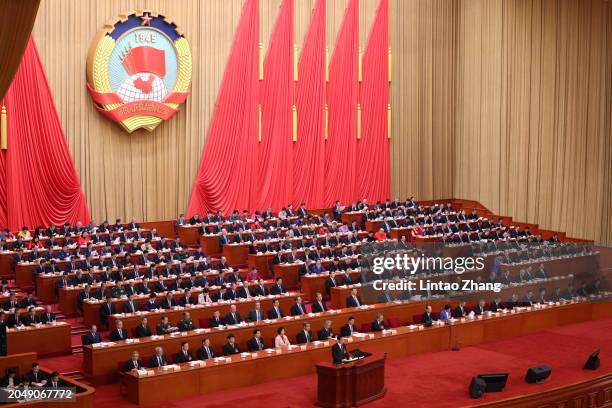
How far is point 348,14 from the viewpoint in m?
22.9

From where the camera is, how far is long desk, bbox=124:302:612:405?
453 inches

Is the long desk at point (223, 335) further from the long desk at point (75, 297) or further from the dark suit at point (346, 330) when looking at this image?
the long desk at point (75, 297)

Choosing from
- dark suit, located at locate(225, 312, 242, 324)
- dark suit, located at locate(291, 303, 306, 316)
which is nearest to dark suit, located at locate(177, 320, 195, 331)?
dark suit, located at locate(225, 312, 242, 324)

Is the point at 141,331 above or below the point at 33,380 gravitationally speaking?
above

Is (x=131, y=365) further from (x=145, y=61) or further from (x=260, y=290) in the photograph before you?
(x=145, y=61)

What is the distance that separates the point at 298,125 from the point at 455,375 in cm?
1033

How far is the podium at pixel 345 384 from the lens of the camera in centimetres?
1132

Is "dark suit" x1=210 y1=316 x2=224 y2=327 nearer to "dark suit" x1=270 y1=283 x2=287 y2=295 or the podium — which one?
"dark suit" x1=270 y1=283 x2=287 y2=295

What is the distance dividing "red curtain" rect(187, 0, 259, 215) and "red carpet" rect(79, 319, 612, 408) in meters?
7.91

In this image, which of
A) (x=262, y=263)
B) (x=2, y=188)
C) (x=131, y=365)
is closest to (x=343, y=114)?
(x=262, y=263)

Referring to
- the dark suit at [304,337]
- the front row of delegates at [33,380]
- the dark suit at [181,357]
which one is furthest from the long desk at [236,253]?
the front row of delegates at [33,380]

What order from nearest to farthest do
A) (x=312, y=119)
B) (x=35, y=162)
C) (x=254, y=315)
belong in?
(x=254, y=315) → (x=35, y=162) → (x=312, y=119)

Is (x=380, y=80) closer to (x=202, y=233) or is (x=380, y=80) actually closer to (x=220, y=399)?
(x=202, y=233)

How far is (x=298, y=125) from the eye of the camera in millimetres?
22172
